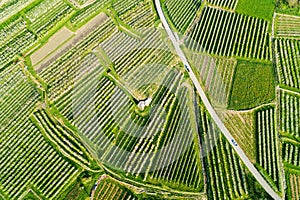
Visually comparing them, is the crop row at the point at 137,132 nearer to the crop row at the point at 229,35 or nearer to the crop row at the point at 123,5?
the crop row at the point at 229,35

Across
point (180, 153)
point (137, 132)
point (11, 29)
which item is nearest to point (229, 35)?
point (180, 153)

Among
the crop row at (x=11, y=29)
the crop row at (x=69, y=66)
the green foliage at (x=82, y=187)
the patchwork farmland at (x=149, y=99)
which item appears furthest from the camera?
the crop row at (x=11, y=29)

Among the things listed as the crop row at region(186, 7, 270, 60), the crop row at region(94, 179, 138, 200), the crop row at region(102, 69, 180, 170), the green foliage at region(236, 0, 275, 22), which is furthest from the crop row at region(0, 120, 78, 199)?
the green foliage at region(236, 0, 275, 22)

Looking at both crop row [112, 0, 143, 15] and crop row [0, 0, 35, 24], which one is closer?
crop row [0, 0, 35, 24]

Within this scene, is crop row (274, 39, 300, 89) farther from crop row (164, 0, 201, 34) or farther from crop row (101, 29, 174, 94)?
crop row (101, 29, 174, 94)

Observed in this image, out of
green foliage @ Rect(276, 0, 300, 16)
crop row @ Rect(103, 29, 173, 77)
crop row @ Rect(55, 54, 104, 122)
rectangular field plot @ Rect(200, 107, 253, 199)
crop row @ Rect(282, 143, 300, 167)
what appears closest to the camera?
rectangular field plot @ Rect(200, 107, 253, 199)

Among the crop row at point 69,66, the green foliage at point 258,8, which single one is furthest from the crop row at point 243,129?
the crop row at point 69,66

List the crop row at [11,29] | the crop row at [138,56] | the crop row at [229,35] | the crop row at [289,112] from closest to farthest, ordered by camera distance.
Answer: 1. the crop row at [289,112]
2. the crop row at [138,56]
3. the crop row at [11,29]
4. the crop row at [229,35]
